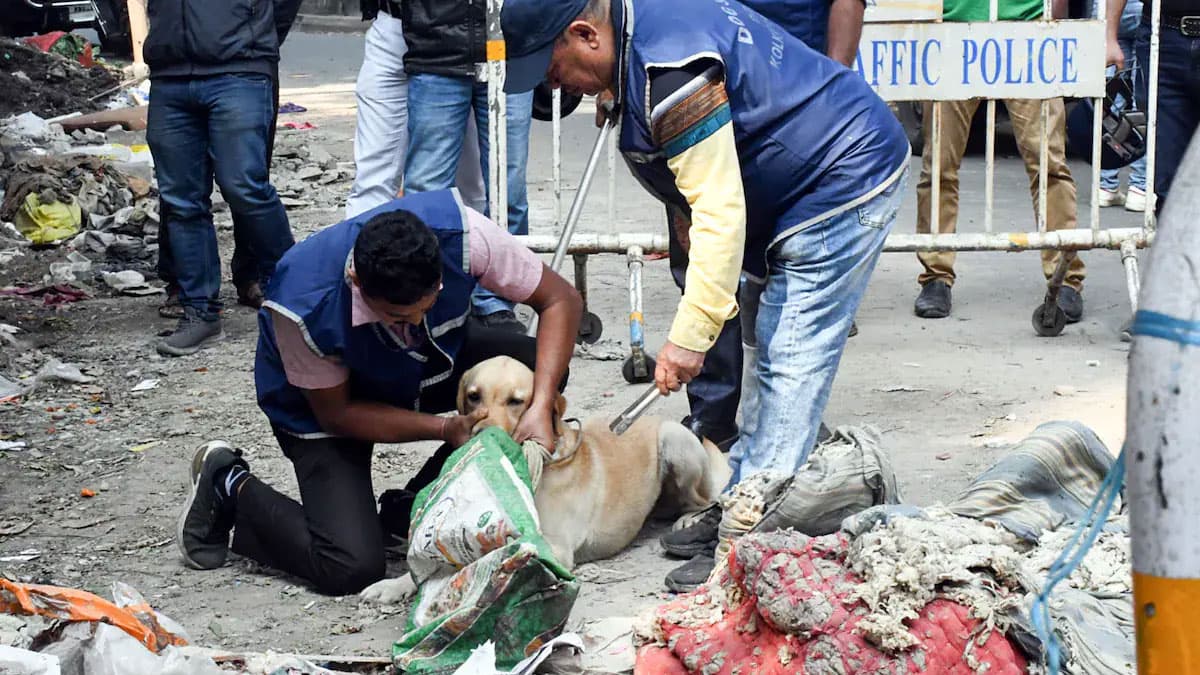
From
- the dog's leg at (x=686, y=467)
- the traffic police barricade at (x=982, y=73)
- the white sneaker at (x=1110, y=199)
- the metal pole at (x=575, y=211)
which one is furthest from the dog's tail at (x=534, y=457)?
the white sneaker at (x=1110, y=199)

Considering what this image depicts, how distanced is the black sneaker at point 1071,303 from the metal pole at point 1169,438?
5.16 meters

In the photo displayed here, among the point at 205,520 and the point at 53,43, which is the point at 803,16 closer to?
the point at 205,520

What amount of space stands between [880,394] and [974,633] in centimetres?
263

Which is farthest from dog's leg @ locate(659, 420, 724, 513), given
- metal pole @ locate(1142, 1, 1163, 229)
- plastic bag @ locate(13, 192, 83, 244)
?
plastic bag @ locate(13, 192, 83, 244)

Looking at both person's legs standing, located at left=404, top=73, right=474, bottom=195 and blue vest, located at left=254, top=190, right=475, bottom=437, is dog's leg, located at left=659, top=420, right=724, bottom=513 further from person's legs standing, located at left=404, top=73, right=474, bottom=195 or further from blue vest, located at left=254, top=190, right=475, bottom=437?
person's legs standing, located at left=404, top=73, right=474, bottom=195

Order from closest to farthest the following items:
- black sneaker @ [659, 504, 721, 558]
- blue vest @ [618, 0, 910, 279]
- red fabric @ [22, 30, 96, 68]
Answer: blue vest @ [618, 0, 910, 279] < black sneaker @ [659, 504, 721, 558] < red fabric @ [22, 30, 96, 68]

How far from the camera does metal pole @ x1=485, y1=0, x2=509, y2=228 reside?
Answer: 214 inches

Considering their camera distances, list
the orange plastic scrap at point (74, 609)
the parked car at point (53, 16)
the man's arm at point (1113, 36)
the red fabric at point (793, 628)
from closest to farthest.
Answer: the red fabric at point (793, 628)
the orange plastic scrap at point (74, 609)
the man's arm at point (1113, 36)
the parked car at point (53, 16)

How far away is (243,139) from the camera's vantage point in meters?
6.45

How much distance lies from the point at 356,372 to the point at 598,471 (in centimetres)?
76

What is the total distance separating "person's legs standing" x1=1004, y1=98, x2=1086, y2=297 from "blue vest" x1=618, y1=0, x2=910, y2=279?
2.69 metres

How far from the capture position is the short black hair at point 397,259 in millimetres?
3652

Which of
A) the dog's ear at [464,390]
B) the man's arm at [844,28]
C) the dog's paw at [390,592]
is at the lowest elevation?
the dog's paw at [390,592]

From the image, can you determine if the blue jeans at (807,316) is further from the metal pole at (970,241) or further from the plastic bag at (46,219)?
the plastic bag at (46,219)
